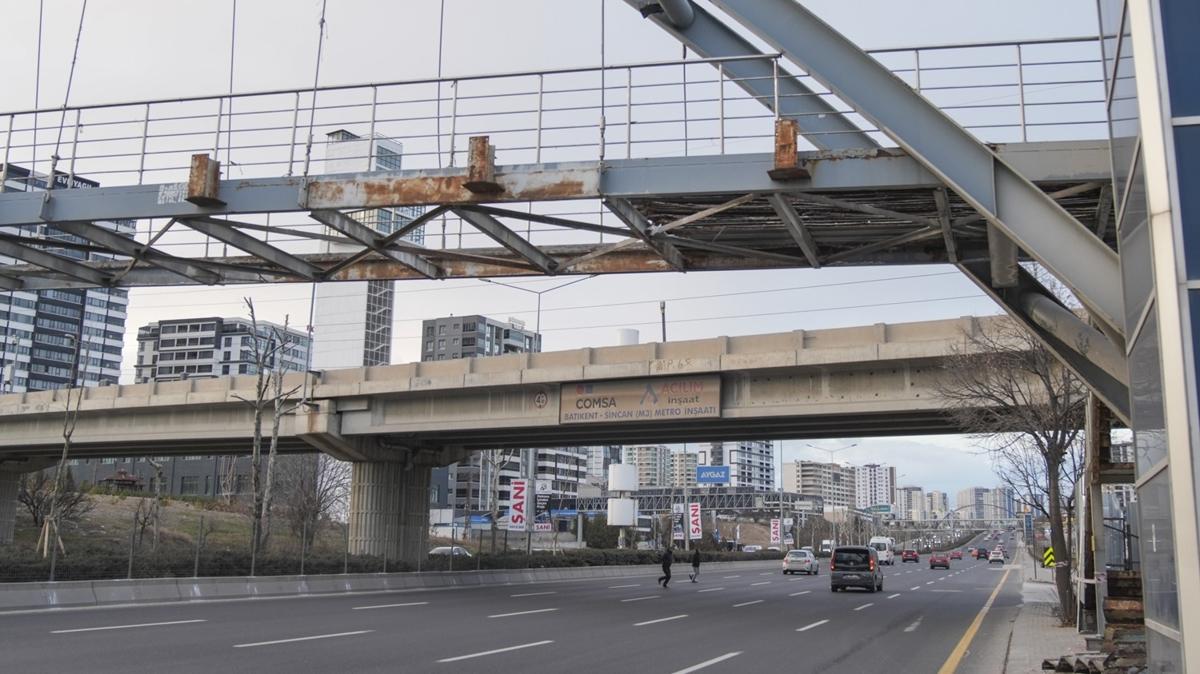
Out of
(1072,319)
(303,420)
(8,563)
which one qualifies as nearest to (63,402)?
(303,420)

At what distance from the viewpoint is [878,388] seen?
27.5 metres

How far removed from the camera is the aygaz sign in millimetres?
29172

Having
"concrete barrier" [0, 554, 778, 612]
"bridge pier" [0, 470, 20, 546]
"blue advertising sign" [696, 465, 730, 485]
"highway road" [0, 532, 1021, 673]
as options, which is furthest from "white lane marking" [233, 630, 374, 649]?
"blue advertising sign" [696, 465, 730, 485]

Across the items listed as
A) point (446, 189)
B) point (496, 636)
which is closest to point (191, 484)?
point (496, 636)

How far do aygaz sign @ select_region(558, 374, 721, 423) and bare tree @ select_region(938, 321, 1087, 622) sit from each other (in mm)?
6537

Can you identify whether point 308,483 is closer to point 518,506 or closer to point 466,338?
point 518,506

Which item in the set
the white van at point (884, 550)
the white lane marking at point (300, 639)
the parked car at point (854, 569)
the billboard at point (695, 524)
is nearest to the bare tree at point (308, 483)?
the billboard at point (695, 524)

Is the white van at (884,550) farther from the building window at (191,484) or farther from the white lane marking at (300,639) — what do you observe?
the building window at (191,484)

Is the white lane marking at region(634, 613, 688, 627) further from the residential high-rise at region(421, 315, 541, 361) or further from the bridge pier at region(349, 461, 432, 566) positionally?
the residential high-rise at region(421, 315, 541, 361)

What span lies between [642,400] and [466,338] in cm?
14699

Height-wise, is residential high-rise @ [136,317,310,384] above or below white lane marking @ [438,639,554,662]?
above

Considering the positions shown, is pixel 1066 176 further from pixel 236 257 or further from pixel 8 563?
pixel 8 563

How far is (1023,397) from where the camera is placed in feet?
74.6

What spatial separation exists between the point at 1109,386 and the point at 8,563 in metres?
20.8
